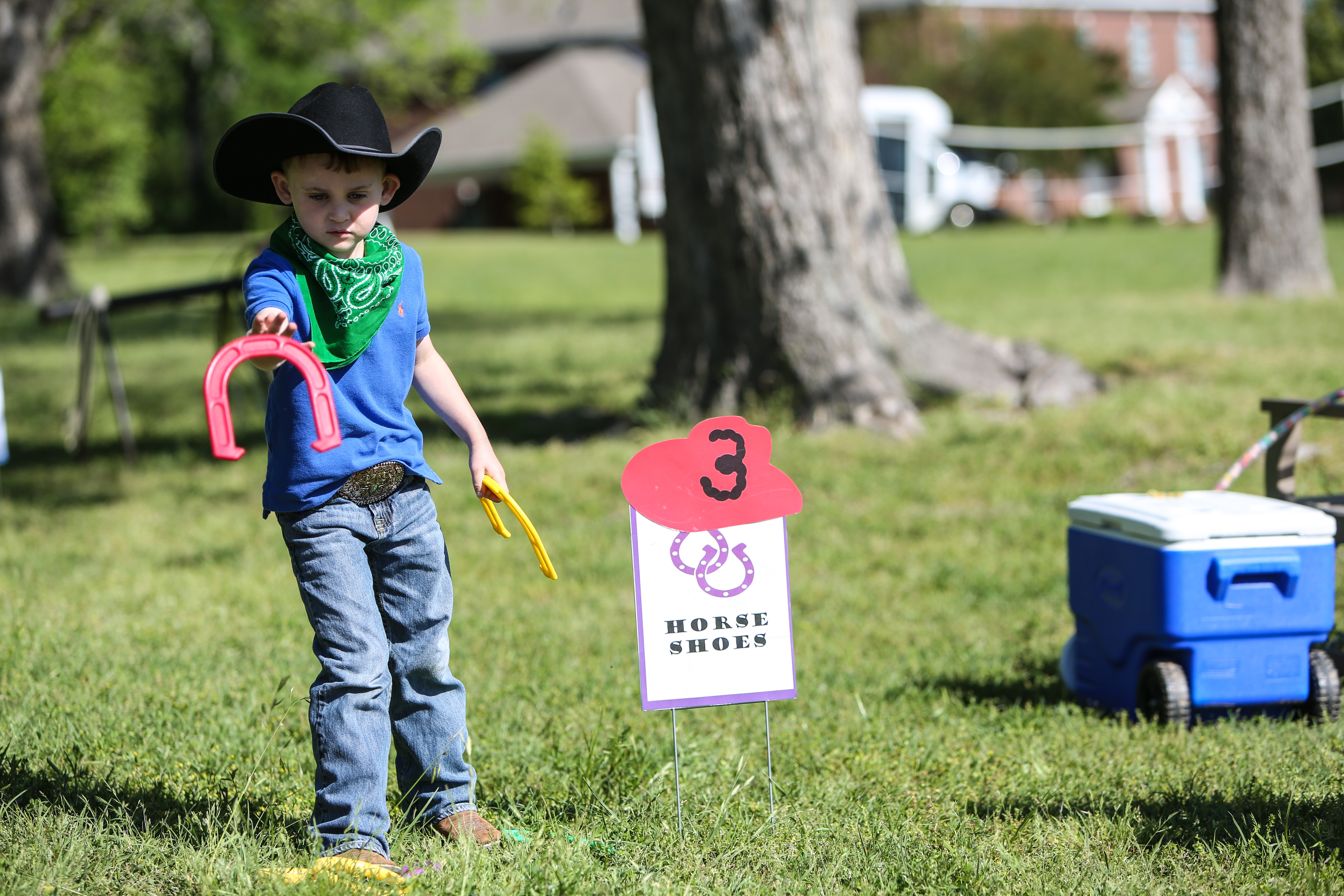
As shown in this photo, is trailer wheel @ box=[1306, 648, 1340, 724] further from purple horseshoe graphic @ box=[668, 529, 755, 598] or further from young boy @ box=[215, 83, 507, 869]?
young boy @ box=[215, 83, 507, 869]

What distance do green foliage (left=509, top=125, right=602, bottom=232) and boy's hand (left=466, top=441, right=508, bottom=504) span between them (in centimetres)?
4181

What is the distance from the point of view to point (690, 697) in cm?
330

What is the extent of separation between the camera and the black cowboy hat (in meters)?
2.88

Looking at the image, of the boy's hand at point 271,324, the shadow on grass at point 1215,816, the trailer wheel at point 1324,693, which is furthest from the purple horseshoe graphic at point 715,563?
the trailer wheel at point 1324,693

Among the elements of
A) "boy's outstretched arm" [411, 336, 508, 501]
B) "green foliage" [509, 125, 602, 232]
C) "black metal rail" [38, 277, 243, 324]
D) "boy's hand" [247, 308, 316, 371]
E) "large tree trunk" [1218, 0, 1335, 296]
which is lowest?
"boy's outstretched arm" [411, 336, 508, 501]

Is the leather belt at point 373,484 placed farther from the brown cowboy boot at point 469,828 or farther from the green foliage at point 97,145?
the green foliage at point 97,145

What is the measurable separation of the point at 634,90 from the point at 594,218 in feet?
20.7

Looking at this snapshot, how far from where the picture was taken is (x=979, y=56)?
4578cm

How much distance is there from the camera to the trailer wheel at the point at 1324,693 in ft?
13.5

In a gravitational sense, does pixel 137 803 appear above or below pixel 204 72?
below

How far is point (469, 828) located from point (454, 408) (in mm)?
1031

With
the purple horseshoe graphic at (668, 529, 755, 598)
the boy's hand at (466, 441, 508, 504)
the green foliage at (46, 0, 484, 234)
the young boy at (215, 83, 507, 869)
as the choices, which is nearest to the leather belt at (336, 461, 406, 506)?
the young boy at (215, 83, 507, 869)

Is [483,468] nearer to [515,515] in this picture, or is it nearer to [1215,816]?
[515,515]

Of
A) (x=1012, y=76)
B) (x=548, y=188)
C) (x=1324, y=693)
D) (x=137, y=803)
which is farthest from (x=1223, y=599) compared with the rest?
(x=1012, y=76)
